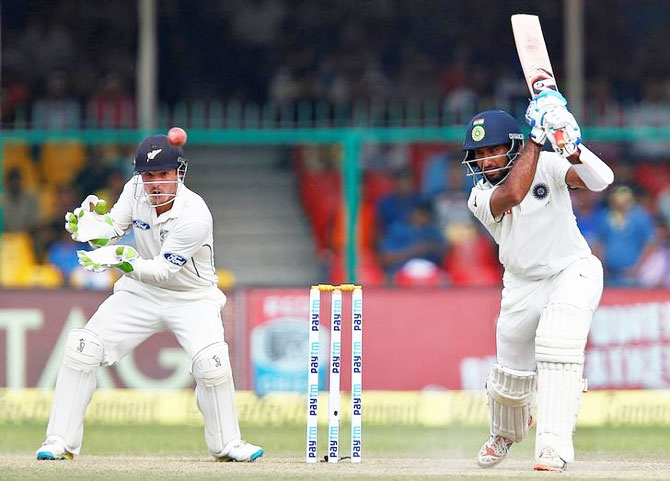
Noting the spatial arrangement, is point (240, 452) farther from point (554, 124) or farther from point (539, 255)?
point (554, 124)

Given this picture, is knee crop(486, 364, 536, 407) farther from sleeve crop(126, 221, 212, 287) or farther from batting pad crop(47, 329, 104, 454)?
batting pad crop(47, 329, 104, 454)

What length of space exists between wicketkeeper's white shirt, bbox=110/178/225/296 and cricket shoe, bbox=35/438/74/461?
0.84 metres

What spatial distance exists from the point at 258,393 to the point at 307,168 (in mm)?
2122

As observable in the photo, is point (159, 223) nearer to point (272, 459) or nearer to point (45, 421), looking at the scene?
Answer: point (272, 459)

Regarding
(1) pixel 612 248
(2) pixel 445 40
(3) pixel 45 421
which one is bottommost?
(3) pixel 45 421

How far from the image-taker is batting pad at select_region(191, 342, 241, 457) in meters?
7.54

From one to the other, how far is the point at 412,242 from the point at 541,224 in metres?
5.38

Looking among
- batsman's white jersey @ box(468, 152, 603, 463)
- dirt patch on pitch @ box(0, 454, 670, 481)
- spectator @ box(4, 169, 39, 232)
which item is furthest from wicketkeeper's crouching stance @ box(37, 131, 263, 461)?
spectator @ box(4, 169, 39, 232)

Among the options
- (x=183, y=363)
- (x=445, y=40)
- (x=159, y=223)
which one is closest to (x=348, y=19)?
(x=445, y=40)

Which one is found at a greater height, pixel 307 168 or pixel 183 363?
pixel 307 168

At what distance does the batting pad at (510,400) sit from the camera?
7.22 meters

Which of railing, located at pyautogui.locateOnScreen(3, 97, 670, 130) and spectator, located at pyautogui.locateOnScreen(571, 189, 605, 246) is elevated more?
railing, located at pyautogui.locateOnScreen(3, 97, 670, 130)

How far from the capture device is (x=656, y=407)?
10797 millimetres

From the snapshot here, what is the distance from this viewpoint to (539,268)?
277 inches
